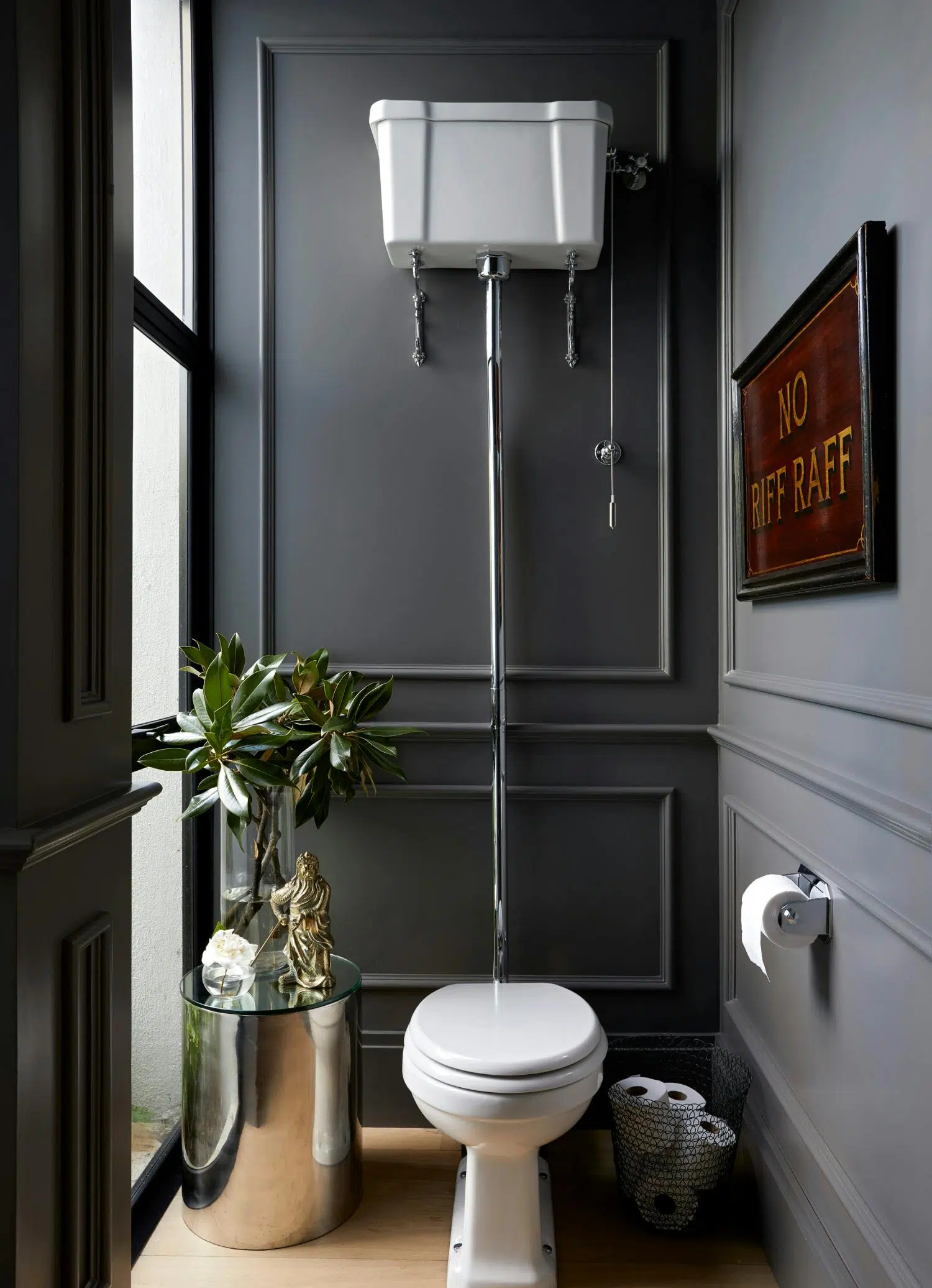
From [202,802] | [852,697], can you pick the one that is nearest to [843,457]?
[852,697]

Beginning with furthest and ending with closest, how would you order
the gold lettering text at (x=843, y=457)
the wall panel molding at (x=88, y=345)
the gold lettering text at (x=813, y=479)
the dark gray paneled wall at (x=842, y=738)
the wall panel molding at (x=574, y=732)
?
the wall panel molding at (x=574, y=732)
the gold lettering text at (x=813, y=479)
the gold lettering text at (x=843, y=457)
the dark gray paneled wall at (x=842, y=738)
the wall panel molding at (x=88, y=345)

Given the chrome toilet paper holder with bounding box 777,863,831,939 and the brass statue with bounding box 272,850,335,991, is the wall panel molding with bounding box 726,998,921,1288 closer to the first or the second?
the chrome toilet paper holder with bounding box 777,863,831,939

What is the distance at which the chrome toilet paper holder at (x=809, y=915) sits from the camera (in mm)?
1421

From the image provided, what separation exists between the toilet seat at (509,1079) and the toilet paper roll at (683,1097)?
0.34 meters

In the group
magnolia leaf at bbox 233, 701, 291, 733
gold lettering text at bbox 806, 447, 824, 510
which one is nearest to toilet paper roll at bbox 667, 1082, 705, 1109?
magnolia leaf at bbox 233, 701, 291, 733

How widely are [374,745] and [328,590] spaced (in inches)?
17.7

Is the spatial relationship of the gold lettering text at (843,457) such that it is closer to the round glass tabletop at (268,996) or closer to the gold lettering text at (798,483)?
the gold lettering text at (798,483)

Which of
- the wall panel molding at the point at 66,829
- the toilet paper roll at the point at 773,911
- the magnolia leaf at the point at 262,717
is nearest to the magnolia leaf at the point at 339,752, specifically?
the magnolia leaf at the point at 262,717

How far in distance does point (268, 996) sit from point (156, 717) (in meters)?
0.59

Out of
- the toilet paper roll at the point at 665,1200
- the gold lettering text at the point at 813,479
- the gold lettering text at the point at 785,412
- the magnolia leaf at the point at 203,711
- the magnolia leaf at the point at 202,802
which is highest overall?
the gold lettering text at the point at 785,412

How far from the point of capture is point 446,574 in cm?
213

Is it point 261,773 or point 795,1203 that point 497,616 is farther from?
point 795,1203

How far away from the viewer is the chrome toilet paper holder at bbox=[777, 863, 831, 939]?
55.9 inches

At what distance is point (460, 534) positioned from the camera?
2.13 meters
